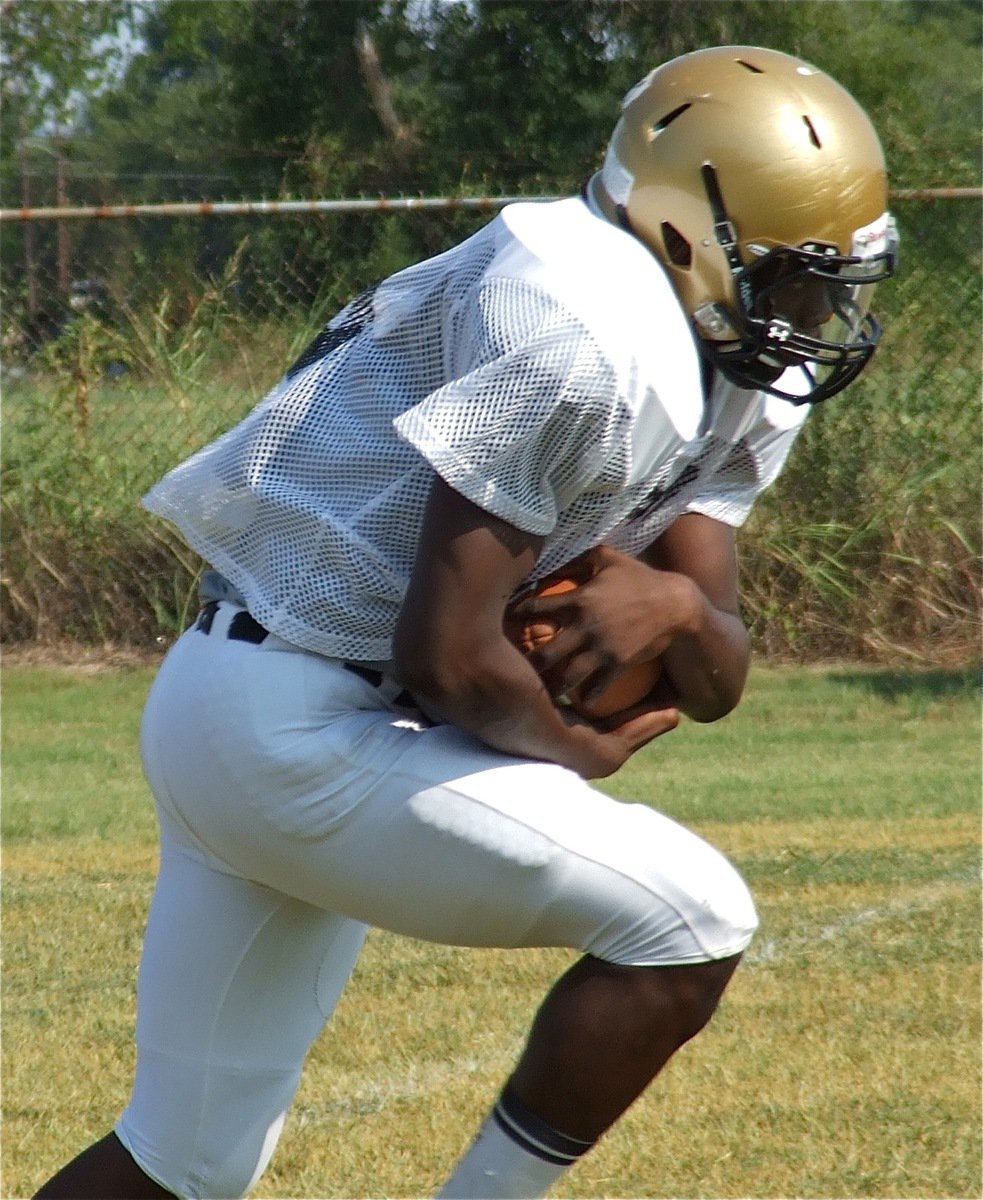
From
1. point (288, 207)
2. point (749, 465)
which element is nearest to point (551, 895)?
point (749, 465)

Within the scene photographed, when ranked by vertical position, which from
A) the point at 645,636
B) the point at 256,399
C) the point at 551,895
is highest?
the point at 645,636

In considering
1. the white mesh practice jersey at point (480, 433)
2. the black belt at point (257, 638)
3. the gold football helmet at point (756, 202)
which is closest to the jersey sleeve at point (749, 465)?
the white mesh practice jersey at point (480, 433)

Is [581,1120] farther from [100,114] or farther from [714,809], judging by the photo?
[100,114]

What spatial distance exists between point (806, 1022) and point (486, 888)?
2.17 meters

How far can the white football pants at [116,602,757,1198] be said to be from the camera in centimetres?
218

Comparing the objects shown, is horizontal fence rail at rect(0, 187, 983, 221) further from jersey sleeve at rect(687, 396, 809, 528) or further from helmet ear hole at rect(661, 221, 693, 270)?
helmet ear hole at rect(661, 221, 693, 270)

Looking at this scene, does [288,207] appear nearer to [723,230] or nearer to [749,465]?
[749,465]

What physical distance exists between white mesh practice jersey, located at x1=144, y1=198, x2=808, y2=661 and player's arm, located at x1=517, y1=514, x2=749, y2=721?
0.08m

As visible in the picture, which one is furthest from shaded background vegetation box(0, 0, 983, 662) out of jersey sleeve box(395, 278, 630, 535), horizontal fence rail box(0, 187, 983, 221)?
jersey sleeve box(395, 278, 630, 535)

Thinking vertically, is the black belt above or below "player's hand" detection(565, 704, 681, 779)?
above

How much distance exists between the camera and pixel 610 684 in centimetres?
230

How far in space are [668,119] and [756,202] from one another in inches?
7.2

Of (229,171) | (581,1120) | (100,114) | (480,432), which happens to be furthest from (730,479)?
(100,114)

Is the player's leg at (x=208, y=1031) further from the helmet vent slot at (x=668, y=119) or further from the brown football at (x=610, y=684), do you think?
the helmet vent slot at (x=668, y=119)
